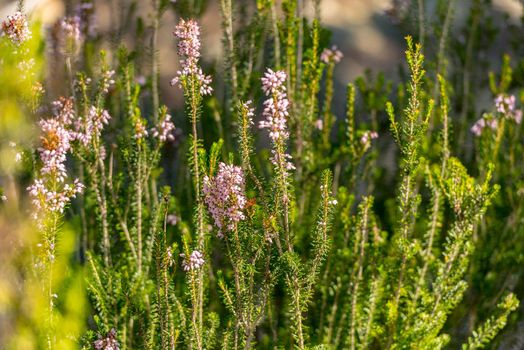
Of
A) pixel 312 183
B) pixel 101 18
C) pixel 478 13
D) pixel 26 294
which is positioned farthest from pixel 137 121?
pixel 478 13

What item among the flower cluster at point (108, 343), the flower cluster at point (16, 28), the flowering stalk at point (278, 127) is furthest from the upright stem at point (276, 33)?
the flower cluster at point (108, 343)

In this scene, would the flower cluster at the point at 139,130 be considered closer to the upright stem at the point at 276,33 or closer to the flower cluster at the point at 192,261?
the flower cluster at the point at 192,261

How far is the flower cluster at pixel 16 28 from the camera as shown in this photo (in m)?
2.40

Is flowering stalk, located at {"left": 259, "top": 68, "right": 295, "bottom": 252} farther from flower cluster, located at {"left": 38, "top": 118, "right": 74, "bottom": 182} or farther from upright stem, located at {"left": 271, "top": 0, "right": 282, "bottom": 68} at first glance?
upright stem, located at {"left": 271, "top": 0, "right": 282, "bottom": 68}

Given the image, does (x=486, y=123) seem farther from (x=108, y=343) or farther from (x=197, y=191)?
(x=108, y=343)

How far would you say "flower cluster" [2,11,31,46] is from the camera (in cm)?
240

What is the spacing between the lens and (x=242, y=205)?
1.94 meters

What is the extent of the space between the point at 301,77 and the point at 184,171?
86 cm

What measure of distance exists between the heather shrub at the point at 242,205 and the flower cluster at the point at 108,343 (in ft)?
0.04

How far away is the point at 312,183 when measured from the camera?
3387 mm

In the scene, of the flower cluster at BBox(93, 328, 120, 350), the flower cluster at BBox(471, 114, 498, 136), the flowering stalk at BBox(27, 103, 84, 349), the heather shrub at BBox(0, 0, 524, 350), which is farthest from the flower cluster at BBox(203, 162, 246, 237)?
the flower cluster at BBox(471, 114, 498, 136)

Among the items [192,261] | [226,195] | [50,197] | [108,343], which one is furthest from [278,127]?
[108,343]

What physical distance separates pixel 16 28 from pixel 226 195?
102 cm

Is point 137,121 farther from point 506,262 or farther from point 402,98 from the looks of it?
point 506,262
